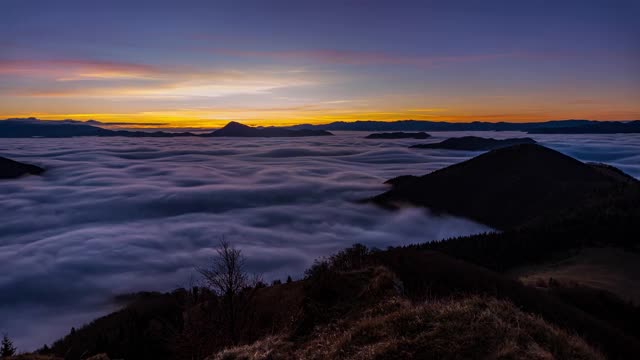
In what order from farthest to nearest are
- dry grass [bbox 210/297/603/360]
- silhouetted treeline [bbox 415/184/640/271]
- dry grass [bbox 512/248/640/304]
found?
1. silhouetted treeline [bbox 415/184/640/271]
2. dry grass [bbox 512/248/640/304]
3. dry grass [bbox 210/297/603/360]

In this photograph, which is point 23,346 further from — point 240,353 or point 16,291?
point 240,353

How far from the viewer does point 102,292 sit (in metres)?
192

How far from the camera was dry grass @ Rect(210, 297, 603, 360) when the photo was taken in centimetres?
1213

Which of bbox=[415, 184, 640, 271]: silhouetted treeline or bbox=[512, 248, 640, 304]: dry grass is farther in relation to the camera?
bbox=[415, 184, 640, 271]: silhouetted treeline

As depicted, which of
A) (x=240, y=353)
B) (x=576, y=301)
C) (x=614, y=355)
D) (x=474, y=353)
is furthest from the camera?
(x=576, y=301)

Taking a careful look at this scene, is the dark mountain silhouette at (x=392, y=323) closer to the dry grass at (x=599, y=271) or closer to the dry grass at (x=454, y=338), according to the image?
the dry grass at (x=454, y=338)

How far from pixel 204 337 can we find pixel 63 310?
17388cm

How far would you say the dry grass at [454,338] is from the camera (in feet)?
39.8

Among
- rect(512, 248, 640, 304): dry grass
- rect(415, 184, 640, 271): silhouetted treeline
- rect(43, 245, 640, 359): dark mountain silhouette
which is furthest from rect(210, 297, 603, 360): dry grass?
rect(415, 184, 640, 271): silhouetted treeline

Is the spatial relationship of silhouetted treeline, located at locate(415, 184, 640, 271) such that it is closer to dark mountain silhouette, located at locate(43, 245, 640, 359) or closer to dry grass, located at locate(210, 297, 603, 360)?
dark mountain silhouette, located at locate(43, 245, 640, 359)

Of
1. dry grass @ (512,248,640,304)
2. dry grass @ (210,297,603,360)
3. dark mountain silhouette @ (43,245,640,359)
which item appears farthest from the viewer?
dry grass @ (512,248,640,304)

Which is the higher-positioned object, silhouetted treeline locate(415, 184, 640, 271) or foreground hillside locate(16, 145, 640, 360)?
foreground hillside locate(16, 145, 640, 360)

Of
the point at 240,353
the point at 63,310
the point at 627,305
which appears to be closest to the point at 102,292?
the point at 63,310

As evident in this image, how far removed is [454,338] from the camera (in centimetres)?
1264
